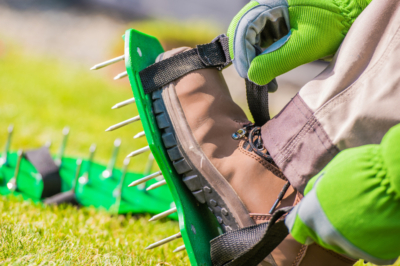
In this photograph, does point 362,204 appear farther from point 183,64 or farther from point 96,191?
point 96,191

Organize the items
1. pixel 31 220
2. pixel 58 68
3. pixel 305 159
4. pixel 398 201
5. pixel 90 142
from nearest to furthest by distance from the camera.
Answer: pixel 398 201, pixel 305 159, pixel 31 220, pixel 90 142, pixel 58 68

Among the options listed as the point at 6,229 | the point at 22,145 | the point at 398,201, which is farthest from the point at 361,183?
the point at 22,145

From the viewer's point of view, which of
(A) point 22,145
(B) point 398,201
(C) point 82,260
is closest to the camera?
(B) point 398,201

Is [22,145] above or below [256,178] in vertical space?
below

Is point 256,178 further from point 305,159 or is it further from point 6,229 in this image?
point 6,229

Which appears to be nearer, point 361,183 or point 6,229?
point 361,183

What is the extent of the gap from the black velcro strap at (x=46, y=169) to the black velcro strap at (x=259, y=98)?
1.13 meters

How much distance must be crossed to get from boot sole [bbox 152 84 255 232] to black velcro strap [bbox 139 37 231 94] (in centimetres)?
3

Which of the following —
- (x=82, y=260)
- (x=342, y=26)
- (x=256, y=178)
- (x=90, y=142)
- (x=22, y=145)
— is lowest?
(x=90, y=142)

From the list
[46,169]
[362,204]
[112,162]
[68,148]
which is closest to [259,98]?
[362,204]

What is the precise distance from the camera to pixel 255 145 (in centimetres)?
116

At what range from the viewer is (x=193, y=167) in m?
1.16

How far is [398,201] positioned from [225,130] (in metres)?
0.62

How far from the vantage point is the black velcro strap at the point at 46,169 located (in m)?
1.76
